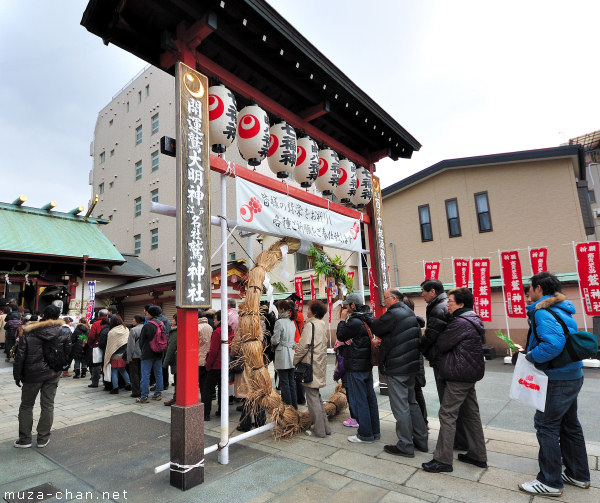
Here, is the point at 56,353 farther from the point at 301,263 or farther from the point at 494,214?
the point at 301,263

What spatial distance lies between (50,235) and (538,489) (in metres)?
21.0

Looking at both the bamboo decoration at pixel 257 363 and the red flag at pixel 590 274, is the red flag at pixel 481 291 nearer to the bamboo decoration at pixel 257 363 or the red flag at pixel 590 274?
the red flag at pixel 590 274

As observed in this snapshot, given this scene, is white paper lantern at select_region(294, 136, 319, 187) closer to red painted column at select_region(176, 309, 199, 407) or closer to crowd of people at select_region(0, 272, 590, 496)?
crowd of people at select_region(0, 272, 590, 496)

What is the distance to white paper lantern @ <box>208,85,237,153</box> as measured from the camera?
4871 millimetres

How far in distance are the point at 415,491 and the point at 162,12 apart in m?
6.08

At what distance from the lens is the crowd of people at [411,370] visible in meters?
3.59

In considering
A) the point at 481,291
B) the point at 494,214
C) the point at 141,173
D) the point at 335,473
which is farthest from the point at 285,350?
the point at 141,173

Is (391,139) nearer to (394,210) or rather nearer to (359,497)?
(359,497)

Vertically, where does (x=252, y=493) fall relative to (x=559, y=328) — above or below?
below

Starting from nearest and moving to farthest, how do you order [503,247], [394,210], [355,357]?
→ [355,357]
[503,247]
[394,210]

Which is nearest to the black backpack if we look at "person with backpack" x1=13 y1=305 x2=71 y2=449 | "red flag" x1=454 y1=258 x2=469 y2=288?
"person with backpack" x1=13 y1=305 x2=71 y2=449

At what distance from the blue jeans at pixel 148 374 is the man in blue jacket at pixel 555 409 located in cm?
720

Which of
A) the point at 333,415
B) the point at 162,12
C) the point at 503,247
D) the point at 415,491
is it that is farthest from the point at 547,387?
the point at 503,247

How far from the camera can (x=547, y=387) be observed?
3.61m
